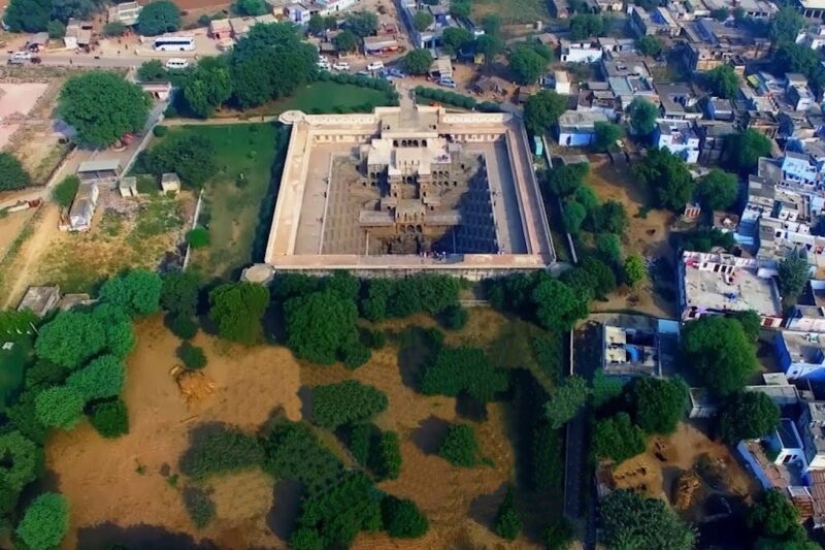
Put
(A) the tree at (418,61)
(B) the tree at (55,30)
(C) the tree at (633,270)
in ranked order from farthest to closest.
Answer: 1. (B) the tree at (55,30)
2. (A) the tree at (418,61)
3. (C) the tree at (633,270)

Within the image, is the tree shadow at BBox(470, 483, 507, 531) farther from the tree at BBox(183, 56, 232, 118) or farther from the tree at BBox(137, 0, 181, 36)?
the tree at BBox(137, 0, 181, 36)

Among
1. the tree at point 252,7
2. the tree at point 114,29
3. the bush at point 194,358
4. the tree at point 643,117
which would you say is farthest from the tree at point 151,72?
the tree at point 643,117

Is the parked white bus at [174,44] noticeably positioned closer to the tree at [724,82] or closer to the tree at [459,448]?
the tree at [724,82]

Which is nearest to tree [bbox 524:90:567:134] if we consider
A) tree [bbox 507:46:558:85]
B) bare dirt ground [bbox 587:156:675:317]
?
bare dirt ground [bbox 587:156:675:317]

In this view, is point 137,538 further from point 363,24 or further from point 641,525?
point 363,24

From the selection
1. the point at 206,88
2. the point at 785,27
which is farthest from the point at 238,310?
the point at 785,27

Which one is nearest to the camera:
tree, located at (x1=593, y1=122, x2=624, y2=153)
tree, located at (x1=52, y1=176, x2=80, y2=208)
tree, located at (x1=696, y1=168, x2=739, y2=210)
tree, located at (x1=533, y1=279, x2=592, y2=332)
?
tree, located at (x1=533, y1=279, x2=592, y2=332)
